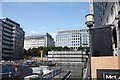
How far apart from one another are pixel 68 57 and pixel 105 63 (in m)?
81.9

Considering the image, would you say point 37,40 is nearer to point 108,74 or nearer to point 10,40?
point 10,40

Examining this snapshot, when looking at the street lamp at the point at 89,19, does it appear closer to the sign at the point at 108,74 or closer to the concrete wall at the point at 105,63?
the concrete wall at the point at 105,63

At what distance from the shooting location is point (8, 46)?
83250 millimetres

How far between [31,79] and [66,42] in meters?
134

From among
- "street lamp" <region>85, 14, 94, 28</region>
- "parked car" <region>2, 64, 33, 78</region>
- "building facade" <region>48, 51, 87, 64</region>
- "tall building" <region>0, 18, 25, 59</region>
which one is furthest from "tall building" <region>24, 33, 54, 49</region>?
"street lamp" <region>85, 14, 94, 28</region>

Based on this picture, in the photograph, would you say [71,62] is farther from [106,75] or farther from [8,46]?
[106,75]

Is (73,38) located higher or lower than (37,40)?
higher

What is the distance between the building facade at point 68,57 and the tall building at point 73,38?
5475cm

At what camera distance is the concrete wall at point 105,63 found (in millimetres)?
4414

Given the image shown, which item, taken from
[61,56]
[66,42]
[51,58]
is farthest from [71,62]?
[66,42]

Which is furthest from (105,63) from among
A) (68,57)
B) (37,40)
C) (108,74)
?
(37,40)

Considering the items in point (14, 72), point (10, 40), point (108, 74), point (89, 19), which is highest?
point (10, 40)

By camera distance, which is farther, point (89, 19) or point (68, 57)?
point (68, 57)

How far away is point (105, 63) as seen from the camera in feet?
15.0
